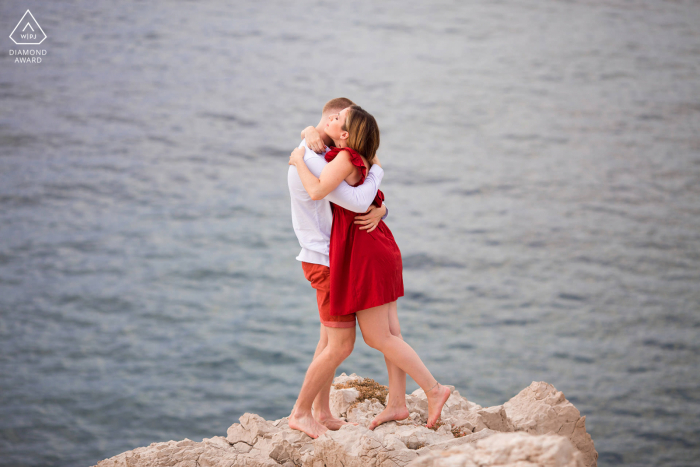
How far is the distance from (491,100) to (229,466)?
1017 inches

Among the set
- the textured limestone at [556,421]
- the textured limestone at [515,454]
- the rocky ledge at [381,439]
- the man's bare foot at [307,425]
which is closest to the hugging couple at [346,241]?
the man's bare foot at [307,425]

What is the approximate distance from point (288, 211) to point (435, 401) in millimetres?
15926

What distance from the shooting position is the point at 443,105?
2792 centimetres

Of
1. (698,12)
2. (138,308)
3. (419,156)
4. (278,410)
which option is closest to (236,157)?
(419,156)

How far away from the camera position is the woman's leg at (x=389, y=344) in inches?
154

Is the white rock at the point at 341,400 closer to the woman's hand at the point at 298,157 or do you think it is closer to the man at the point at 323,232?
the man at the point at 323,232

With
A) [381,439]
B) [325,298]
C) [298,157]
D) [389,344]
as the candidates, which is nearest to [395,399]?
[389,344]

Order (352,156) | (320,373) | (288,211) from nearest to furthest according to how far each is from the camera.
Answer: (352,156) < (320,373) < (288,211)

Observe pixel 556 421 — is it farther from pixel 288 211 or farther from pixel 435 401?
pixel 288 211

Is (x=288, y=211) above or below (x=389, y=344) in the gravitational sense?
above

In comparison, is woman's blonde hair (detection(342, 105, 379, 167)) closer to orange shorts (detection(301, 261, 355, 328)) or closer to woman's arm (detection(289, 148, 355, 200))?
woman's arm (detection(289, 148, 355, 200))

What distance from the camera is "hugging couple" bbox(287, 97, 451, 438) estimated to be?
147 inches

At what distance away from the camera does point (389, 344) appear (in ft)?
13.0

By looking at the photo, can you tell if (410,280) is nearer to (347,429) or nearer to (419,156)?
(419,156)
